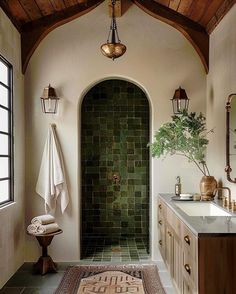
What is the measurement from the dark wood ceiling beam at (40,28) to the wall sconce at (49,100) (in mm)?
441


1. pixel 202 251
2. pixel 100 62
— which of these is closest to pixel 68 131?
pixel 100 62

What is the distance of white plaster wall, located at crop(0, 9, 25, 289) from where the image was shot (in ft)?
11.9

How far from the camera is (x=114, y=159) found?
5.73 metres

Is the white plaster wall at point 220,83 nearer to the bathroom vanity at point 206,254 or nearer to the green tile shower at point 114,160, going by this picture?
the bathroom vanity at point 206,254

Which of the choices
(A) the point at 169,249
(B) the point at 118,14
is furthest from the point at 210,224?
(B) the point at 118,14

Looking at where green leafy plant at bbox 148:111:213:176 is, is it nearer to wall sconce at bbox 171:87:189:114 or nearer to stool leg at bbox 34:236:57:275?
wall sconce at bbox 171:87:189:114

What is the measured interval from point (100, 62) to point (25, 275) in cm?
264

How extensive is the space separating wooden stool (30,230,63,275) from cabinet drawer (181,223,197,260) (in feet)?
5.82

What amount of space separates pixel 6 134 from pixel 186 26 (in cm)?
250

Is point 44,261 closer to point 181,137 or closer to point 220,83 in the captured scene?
point 181,137

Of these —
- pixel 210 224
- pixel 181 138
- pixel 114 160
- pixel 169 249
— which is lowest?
pixel 169 249

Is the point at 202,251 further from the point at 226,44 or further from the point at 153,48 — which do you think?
the point at 153,48

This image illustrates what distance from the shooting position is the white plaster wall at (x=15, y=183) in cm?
363

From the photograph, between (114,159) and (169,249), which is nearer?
(169,249)
